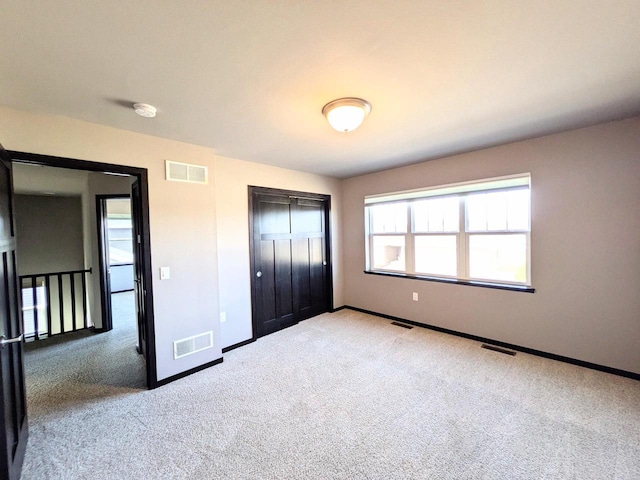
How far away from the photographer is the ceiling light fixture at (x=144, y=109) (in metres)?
2.00

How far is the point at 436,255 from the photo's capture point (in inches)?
157

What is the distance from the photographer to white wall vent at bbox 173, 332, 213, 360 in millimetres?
2773

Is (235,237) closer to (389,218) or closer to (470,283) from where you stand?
(389,218)

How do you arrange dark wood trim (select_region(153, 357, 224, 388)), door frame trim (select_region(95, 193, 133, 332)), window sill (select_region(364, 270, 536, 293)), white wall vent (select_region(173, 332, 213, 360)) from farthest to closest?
1. door frame trim (select_region(95, 193, 133, 332))
2. window sill (select_region(364, 270, 536, 293))
3. white wall vent (select_region(173, 332, 213, 360))
4. dark wood trim (select_region(153, 357, 224, 388))

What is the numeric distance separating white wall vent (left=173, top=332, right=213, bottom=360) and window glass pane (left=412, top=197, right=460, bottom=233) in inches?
129

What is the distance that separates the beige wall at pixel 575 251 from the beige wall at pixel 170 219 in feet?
10.4

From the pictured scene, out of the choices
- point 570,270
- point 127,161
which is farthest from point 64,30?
point 570,270

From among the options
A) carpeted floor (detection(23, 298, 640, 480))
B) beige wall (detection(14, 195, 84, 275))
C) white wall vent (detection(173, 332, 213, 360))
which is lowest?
carpeted floor (detection(23, 298, 640, 480))

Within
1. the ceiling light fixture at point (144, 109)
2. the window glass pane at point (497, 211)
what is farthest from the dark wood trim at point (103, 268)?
the window glass pane at point (497, 211)

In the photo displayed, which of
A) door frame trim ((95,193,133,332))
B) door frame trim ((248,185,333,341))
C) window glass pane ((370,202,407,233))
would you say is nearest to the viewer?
door frame trim ((248,185,333,341))

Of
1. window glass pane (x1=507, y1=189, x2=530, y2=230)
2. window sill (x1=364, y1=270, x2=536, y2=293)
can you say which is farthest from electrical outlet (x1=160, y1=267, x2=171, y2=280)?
window glass pane (x1=507, y1=189, x2=530, y2=230)

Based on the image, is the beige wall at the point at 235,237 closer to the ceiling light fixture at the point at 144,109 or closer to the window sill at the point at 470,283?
the ceiling light fixture at the point at 144,109

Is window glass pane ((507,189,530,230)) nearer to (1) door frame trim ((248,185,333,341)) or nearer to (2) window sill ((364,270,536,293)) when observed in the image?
(2) window sill ((364,270,536,293))

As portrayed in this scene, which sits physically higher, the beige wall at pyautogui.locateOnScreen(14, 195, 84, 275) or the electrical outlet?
the beige wall at pyautogui.locateOnScreen(14, 195, 84, 275)
